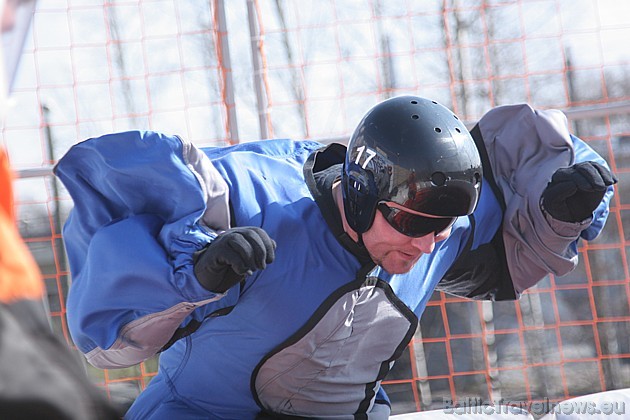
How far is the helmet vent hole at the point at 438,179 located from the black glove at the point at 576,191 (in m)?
0.50

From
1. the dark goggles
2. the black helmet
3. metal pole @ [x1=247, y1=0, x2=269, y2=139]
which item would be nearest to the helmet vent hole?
the black helmet

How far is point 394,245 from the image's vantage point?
2740 millimetres

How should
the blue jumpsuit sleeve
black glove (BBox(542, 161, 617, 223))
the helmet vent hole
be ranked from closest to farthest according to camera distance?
the blue jumpsuit sleeve → the helmet vent hole → black glove (BBox(542, 161, 617, 223))

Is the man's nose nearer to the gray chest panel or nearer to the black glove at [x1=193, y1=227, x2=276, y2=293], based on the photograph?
the gray chest panel

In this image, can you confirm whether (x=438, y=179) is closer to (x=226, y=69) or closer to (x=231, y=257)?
(x=231, y=257)

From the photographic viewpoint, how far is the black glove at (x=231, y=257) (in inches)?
87.0

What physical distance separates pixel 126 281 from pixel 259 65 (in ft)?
7.42

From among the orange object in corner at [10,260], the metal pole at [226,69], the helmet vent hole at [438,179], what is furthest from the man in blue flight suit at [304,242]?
the metal pole at [226,69]

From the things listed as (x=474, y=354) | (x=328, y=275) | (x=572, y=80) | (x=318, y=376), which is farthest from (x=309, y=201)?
(x=474, y=354)

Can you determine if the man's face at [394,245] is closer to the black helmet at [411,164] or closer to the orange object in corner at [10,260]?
the black helmet at [411,164]

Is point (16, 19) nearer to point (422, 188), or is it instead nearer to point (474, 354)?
point (422, 188)

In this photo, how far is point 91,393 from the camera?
3.61 feet

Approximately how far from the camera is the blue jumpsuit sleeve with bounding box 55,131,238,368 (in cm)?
233

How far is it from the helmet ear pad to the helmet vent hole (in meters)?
0.17
